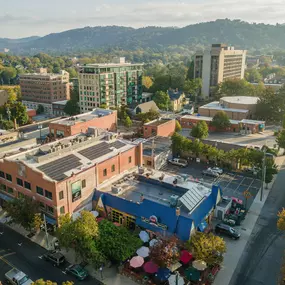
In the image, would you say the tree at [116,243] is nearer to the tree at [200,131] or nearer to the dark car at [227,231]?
the dark car at [227,231]

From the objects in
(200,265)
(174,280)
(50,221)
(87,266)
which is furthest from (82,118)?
(174,280)

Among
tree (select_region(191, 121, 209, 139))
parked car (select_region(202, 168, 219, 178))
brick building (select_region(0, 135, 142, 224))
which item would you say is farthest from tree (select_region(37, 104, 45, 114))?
parked car (select_region(202, 168, 219, 178))

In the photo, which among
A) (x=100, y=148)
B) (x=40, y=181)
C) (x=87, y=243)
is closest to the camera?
(x=87, y=243)

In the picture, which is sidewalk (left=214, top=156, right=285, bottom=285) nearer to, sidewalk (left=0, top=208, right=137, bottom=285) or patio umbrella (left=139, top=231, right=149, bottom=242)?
patio umbrella (left=139, top=231, right=149, bottom=242)

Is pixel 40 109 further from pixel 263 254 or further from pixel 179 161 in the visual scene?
pixel 263 254

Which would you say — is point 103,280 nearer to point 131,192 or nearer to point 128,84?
point 131,192

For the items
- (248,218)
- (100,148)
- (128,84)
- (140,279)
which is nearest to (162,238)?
(140,279)

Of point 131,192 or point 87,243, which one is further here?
point 131,192
